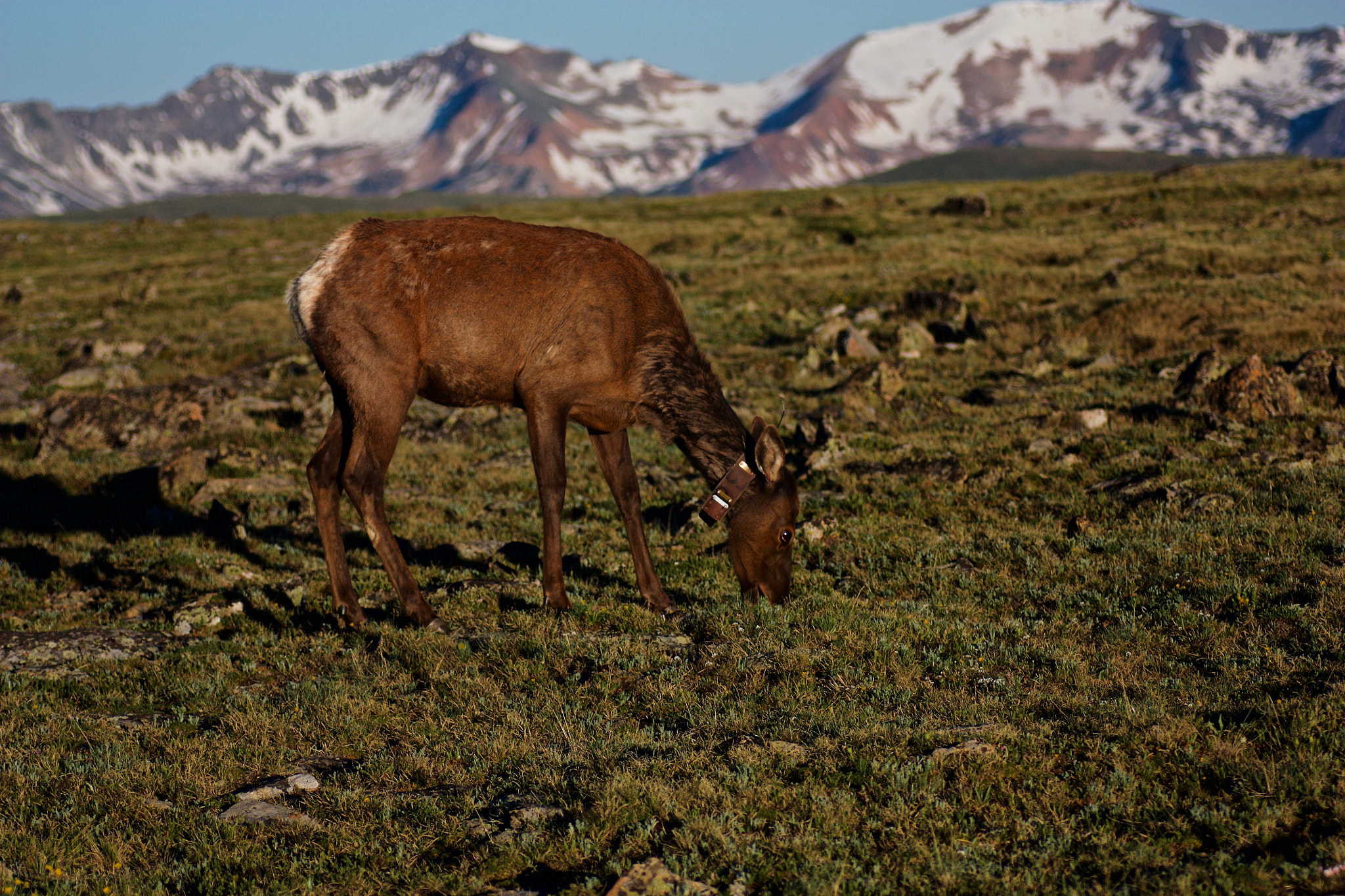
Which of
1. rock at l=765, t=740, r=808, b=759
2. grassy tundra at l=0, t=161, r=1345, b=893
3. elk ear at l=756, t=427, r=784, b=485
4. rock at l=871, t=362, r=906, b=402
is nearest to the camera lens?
grassy tundra at l=0, t=161, r=1345, b=893

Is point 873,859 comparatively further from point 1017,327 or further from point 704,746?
point 1017,327

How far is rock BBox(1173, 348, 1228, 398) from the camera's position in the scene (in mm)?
17844

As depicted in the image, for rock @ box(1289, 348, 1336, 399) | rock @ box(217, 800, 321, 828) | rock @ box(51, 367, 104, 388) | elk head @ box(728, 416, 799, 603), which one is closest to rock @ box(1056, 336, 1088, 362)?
rock @ box(1289, 348, 1336, 399)

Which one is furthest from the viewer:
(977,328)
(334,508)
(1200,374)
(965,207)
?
(965,207)

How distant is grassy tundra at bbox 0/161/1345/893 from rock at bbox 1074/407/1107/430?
164 mm

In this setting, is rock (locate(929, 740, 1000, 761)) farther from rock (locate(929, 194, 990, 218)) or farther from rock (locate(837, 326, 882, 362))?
rock (locate(929, 194, 990, 218))

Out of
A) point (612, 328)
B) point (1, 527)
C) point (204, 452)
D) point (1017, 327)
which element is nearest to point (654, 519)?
point (612, 328)

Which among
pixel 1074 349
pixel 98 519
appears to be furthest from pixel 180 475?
pixel 1074 349

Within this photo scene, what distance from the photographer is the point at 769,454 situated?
10000 mm

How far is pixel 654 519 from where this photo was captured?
46.4 ft

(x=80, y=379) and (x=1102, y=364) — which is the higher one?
(x=80, y=379)

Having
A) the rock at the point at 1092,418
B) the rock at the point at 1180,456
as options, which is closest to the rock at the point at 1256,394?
the rock at the point at 1092,418

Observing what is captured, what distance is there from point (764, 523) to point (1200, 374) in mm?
11805

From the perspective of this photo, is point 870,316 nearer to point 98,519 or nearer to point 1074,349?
point 1074,349
